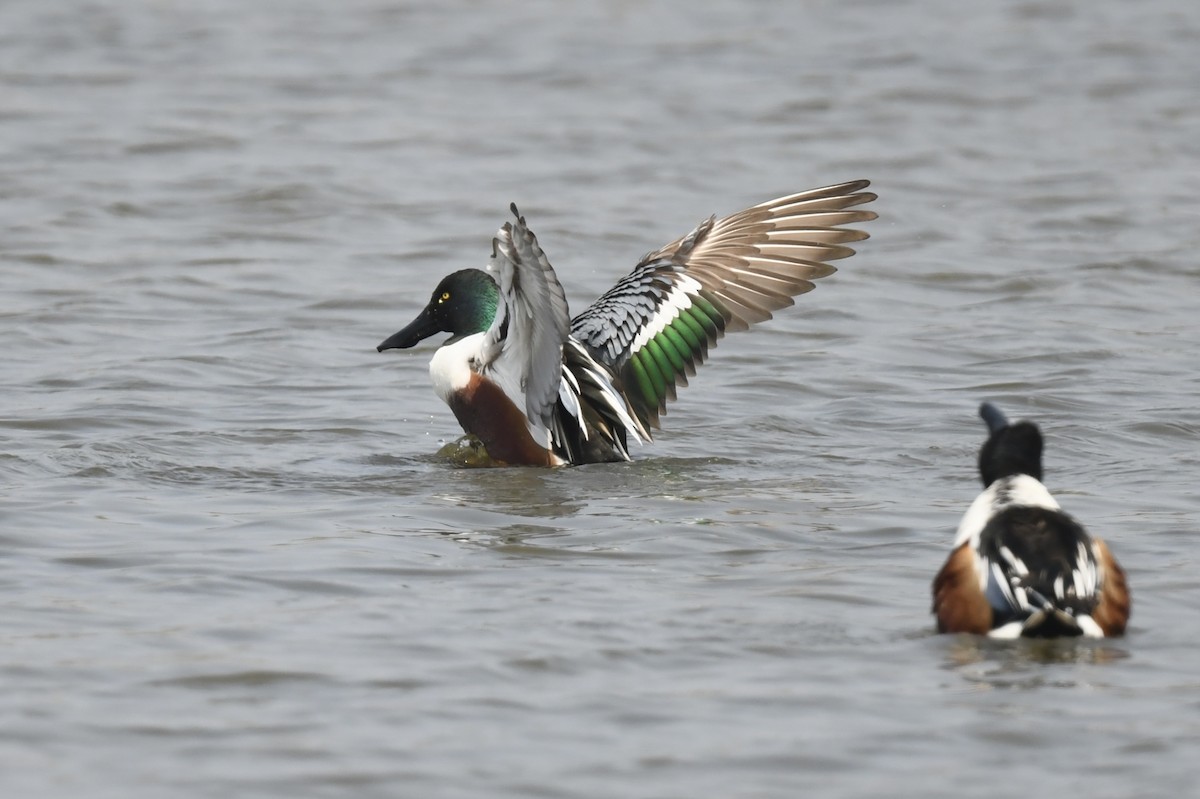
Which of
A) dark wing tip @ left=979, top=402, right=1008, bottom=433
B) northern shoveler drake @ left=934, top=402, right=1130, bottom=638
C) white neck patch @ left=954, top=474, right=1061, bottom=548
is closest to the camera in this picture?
northern shoveler drake @ left=934, top=402, right=1130, bottom=638

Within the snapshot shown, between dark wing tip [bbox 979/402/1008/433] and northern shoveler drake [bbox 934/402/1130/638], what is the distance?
1.33 feet

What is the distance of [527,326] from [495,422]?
618 millimetres

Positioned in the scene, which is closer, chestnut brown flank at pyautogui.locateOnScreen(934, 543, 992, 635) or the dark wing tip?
chestnut brown flank at pyautogui.locateOnScreen(934, 543, 992, 635)

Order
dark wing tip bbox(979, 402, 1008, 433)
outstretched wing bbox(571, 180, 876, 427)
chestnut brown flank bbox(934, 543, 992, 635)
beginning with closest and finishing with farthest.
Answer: chestnut brown flank bbox(934, 543, 992, 635) < dark wing tip bbox(979, 402, 1008, 433) < outstretched wing bbox(571, 180, 876, 427)

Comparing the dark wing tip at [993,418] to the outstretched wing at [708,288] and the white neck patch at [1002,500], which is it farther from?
the outstretched wing at [708,288]

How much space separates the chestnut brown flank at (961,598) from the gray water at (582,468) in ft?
0.26

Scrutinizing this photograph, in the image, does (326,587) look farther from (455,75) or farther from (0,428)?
(455,75)

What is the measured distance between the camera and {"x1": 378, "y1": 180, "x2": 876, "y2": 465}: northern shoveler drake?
755cm

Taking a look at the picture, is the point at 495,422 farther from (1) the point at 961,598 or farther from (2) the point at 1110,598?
(2) the point at 1110,598

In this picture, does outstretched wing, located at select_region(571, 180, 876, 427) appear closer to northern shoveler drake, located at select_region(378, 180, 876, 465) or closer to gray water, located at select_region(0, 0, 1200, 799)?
northern shoveler drake, located at select_region(378, 180, 876, 465)

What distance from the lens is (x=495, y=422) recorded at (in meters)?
7.58

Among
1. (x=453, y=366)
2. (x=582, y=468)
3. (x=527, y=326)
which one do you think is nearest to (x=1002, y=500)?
(x=527, y=326)

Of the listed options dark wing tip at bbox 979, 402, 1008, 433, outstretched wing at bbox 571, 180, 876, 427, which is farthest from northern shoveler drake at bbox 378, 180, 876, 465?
dark wing tip at bbox 979, 402, 1008, 433

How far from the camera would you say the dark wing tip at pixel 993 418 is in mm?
5566
